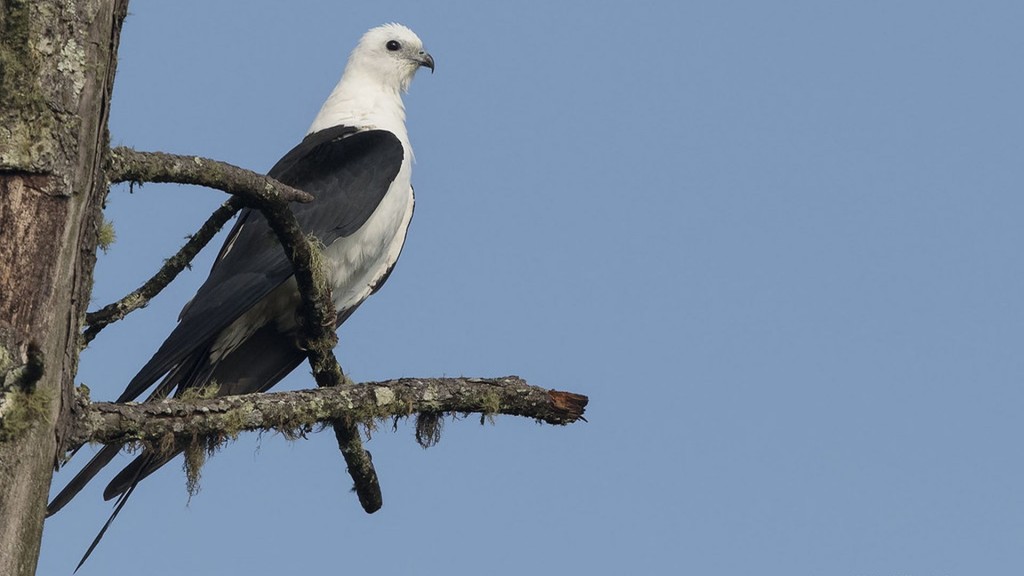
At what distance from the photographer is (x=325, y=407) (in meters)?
3.31

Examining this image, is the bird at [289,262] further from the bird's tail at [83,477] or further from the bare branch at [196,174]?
the bare branch at [196,174]

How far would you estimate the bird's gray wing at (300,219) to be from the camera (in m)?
4.49

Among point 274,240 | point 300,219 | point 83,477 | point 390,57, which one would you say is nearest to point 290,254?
point 83,477

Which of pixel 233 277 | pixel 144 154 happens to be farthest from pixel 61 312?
pixel 233 277

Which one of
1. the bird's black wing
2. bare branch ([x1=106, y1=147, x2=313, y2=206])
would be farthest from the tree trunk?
the bird's black wing

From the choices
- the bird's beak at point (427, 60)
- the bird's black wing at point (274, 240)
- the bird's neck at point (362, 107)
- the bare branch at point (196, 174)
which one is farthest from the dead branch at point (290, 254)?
the bird's beak at point (427, 60)

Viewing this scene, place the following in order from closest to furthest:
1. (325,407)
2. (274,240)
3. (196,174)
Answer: (196,174)
(325,407)
(274,240)

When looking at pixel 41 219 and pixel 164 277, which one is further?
pixel 164 277

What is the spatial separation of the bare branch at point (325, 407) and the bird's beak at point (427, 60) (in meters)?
3.59

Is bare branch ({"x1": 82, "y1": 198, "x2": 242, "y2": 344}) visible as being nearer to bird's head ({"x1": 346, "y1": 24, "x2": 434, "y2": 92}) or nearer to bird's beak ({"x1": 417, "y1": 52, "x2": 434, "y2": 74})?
bird's head ({"x1": 346, "y1": 24, "x2": 434, "y2": 92})

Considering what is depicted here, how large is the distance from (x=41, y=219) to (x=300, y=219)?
9.44ft

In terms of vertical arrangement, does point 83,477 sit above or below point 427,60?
below

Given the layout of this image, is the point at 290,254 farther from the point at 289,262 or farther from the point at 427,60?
the point at 427,60

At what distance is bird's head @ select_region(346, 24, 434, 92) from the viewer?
6.49 meters
